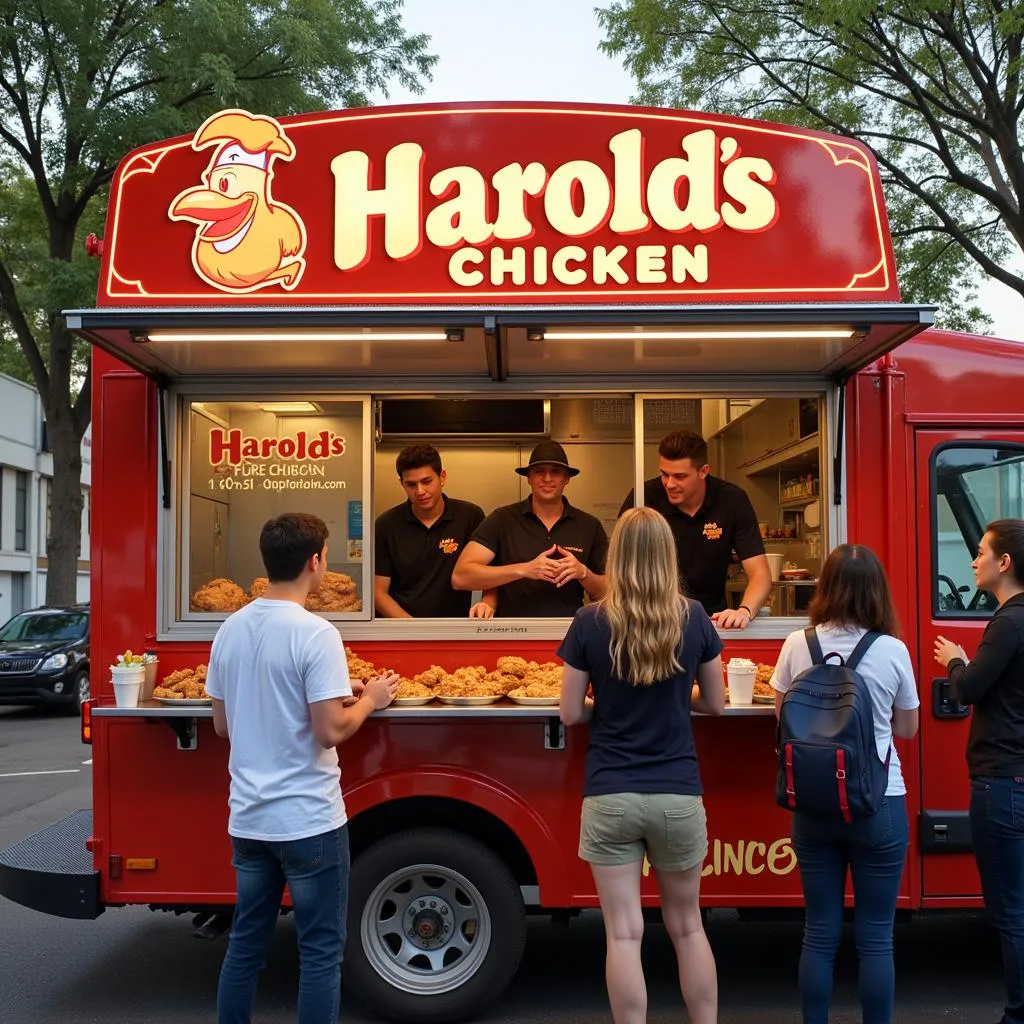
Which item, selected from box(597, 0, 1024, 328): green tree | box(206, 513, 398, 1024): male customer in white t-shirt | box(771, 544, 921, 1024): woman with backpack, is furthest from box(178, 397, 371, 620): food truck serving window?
box(597, 0, 1024, 328): green tree

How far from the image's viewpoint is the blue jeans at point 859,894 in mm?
3578

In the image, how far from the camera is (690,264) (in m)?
4.53

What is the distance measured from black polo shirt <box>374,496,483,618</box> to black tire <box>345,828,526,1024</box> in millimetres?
1334

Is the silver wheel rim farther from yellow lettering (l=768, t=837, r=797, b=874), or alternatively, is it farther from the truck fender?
yellow lettering (l=768, t=837, r=797, b=874)

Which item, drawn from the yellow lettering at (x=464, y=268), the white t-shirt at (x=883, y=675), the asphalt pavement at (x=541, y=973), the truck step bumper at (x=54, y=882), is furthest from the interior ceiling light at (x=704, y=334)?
the truck step bumper at (x=54, y=882)

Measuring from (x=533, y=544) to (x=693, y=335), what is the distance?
1.67 m

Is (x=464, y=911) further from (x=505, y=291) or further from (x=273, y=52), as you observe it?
(x=273, y=52)

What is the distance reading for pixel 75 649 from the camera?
1598cm

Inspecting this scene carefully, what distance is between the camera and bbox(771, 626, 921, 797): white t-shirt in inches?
143

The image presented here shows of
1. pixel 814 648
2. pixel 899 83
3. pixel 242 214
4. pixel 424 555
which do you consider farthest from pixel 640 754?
pixel 899 83

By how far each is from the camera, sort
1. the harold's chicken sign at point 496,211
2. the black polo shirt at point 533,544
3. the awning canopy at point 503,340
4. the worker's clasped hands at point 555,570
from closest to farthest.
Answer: the awning canopy at point 503,340
the harold's chicken sign at point 496,211
the worker's clasped hands at point 555,570
the black polo shirt at point 533,544

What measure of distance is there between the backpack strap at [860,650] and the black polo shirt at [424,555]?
222cm

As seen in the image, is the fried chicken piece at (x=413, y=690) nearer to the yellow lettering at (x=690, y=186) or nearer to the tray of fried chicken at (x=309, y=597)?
the tray of fried chicken at (x=309, y=597)

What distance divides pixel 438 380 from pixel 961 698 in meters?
2.55
